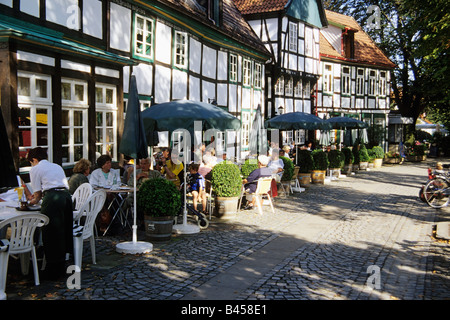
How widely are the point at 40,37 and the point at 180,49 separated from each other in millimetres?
7917

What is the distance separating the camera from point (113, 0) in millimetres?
12555

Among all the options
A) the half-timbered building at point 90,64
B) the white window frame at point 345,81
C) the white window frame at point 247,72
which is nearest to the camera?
the half-timbered building at point 90,64

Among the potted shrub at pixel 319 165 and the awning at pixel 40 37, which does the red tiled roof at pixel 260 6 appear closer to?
the potted shrub at pixel 319 165

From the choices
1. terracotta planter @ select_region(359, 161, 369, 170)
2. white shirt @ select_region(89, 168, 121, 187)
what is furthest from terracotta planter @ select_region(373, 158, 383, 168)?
white shirt @ select_region(89, 168, 121, 187)

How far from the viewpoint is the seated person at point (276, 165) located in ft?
44.3

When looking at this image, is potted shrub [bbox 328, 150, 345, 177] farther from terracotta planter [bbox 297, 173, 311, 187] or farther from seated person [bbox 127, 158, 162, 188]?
seated person [bbox 127, 158, 162, 188]

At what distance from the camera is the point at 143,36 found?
558 inches

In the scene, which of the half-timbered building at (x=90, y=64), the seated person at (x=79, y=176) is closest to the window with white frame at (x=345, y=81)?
the half-timbered building at (x=90, y=64)

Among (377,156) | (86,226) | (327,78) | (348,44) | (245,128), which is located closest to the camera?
(86,226)

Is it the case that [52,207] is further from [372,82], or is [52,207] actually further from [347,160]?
[372,82]

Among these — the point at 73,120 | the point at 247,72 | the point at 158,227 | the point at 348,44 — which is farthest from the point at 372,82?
the point at 158,227

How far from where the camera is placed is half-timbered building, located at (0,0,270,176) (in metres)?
9.02

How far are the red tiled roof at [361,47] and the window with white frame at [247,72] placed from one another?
1126cm
